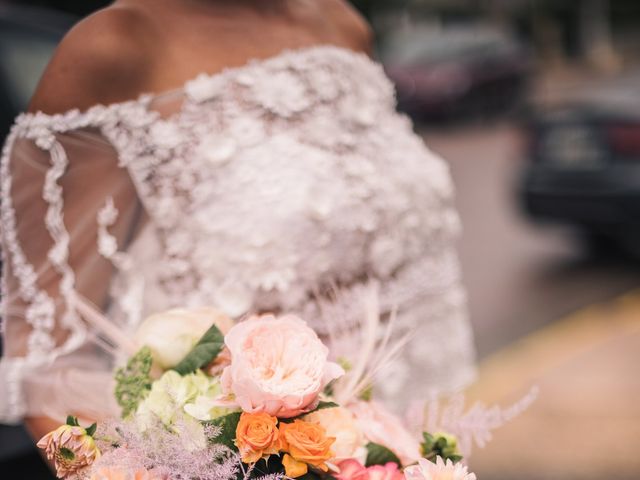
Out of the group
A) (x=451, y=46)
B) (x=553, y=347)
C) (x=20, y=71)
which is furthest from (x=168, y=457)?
(x=451, y=46)

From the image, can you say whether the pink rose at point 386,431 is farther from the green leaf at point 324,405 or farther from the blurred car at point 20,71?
the blurred car at point 20,71

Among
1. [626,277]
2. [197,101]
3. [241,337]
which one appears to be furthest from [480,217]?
[241,337]

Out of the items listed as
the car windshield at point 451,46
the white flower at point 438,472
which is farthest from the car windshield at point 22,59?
the car windshield at point 451,46

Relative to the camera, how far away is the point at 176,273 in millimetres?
1802

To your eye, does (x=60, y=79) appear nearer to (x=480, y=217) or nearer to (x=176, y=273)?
(x=176, y=273)

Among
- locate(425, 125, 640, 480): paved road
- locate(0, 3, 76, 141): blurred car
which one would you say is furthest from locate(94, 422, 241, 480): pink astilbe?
locate(425, 125, 640, 480): paved road

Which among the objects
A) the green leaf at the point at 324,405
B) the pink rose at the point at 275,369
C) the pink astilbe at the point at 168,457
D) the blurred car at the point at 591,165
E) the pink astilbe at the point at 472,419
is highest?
the pink rose at the point at 275,369

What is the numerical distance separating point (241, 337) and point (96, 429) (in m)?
0.22

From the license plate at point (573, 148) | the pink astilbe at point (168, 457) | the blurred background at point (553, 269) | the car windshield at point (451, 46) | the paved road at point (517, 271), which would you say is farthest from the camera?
the car windshield at point (451, 46)

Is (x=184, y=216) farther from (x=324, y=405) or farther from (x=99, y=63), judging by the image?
(x=324, y=405)

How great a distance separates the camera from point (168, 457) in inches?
43.2

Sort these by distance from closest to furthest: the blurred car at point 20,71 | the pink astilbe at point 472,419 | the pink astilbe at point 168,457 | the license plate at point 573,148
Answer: the pink astilbe at point 168,457, the pink astilbe at point 472,419, the blurred car at point 20,71, the license plate at point 573,148

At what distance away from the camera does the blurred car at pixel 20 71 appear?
2.29 metres

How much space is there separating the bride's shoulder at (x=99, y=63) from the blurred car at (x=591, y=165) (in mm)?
4541
